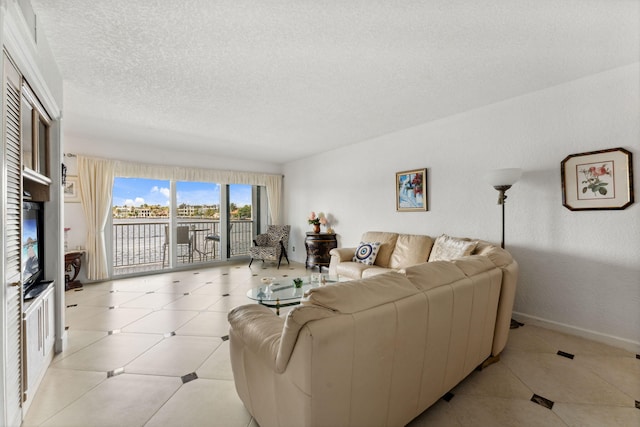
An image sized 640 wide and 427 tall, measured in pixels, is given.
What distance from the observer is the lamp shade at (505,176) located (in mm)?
2786

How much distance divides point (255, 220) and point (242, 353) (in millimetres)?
5469

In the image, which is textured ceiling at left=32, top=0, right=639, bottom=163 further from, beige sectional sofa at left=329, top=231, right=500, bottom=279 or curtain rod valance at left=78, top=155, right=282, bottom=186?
beige sectional sofa at left=329, top=231, right=500, bottom=279

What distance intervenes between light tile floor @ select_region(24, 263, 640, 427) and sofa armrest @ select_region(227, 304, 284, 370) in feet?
2.00

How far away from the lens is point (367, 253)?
407 centimetres

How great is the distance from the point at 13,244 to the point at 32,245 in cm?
52

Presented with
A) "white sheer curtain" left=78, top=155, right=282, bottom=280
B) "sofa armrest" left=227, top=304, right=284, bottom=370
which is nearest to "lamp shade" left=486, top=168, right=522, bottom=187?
"sofa armrest" left=227, top=304, right=284, bottom=370

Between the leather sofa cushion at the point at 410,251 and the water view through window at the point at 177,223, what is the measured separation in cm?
388

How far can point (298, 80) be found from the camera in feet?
8.64

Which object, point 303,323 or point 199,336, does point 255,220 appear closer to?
point 199,336

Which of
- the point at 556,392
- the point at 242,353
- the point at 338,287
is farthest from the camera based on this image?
the point at 556,392

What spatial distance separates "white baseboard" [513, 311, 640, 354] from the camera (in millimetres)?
2398

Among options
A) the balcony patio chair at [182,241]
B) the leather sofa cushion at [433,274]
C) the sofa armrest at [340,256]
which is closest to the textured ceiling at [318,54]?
the leather sofa cushion at [433,274]

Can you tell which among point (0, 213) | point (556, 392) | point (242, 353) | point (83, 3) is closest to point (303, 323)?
point (242, 353)

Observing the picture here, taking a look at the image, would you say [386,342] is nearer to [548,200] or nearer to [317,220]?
[548,200]
